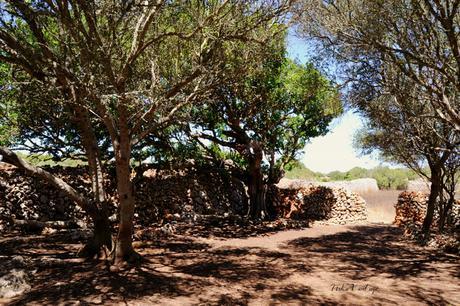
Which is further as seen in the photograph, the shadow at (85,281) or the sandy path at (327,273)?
the sandy path at (327,273)

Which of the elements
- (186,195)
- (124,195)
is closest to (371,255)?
(124,195)

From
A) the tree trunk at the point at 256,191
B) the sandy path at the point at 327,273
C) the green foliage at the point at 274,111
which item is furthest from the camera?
the tree trunk at the point at 256,191

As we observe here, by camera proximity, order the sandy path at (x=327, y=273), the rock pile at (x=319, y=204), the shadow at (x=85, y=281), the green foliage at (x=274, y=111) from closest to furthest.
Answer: the shadow at (x=85, y=281)
the sandy path at (x=327, y=273)
the green foliage at (x=274, y=111)
the rock pile at (x=319, y=204)

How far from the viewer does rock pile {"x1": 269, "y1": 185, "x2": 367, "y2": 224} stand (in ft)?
65.9

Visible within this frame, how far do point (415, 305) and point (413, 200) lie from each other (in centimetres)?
1325

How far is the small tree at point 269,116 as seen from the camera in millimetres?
15078

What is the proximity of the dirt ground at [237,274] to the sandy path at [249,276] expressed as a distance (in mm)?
17

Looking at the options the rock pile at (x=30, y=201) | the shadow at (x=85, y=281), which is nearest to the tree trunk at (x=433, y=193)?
the shadow at (x=85, y=281)

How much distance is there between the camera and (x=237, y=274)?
7785mm

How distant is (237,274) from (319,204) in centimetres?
1347

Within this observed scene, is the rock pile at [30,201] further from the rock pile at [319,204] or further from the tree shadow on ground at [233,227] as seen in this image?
the rock pile at [319,204]

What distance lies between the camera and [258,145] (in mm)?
16016

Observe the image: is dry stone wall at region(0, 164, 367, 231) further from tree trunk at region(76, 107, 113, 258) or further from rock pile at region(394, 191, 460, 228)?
tree trunk at region(76, 107, 113, 258)

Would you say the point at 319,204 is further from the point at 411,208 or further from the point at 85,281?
the point at 85,281
